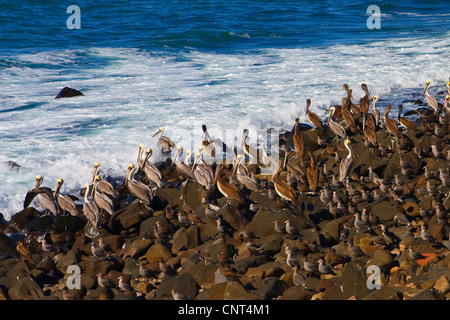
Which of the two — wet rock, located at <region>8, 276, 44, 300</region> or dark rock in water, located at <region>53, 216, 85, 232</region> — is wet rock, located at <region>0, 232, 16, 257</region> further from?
wet rock, located at <region>8, 276, 44, 300</region>

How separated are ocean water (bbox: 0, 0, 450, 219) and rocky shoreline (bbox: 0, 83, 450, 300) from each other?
214cm

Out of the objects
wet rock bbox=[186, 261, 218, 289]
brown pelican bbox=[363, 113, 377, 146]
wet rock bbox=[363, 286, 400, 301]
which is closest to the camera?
wet rock bbox=[363, 286, 400, 301]

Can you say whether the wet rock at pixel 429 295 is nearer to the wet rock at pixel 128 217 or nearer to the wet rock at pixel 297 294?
the wet rock at pixel 297 294

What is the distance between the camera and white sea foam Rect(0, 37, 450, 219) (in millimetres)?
13852

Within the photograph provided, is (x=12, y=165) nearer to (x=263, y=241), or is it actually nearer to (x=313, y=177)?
(x=313, y=177)

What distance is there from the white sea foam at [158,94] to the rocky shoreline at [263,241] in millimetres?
2309

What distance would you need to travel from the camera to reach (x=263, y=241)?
29.1 feet

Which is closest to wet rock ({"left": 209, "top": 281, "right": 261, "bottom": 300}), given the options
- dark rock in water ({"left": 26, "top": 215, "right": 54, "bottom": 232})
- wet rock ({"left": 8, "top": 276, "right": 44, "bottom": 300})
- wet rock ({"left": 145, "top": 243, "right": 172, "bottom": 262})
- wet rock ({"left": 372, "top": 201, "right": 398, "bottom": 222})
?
wet rock ({"left": 145, "top": 243, "right": 172, "bottom": 262})

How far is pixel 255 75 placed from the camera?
72.6ft

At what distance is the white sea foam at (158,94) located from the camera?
1385 centimetres

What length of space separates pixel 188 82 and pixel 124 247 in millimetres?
12632

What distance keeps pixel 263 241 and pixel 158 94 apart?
11.4 m

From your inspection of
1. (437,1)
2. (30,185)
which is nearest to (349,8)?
(437,1)

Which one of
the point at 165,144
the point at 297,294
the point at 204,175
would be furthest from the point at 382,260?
the point at 165,144
